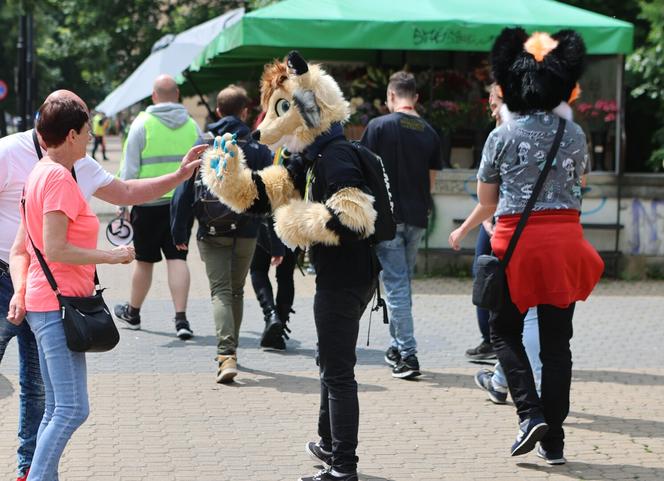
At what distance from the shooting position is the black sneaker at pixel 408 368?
7242 mm

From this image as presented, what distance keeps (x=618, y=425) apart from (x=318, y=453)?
187 centimetres

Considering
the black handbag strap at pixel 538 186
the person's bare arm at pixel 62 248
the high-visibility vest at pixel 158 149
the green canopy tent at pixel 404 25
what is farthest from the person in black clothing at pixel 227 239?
the green canopy tent at pixel 404 25

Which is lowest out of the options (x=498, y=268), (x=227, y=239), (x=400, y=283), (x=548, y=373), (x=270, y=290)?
(x=270, y=290)

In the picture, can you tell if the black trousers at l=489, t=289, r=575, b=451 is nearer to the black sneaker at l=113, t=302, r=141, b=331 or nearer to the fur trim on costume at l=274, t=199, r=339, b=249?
the fur trim on costume at l=274, t=199, r=339, b=249

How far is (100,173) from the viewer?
4859mm

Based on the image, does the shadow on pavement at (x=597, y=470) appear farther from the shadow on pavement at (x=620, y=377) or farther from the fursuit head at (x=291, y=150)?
the shadow on pavement at (x=620, y=377)

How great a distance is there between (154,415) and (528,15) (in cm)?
712

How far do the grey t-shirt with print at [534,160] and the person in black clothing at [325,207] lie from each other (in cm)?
78

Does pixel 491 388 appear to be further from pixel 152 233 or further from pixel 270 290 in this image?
pixel 152 233

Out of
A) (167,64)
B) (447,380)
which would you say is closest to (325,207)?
(447,380)

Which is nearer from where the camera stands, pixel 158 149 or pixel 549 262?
pixel 549 262

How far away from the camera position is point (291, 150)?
5137 millimetres

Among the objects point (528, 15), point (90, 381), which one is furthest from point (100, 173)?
point (528, 15)

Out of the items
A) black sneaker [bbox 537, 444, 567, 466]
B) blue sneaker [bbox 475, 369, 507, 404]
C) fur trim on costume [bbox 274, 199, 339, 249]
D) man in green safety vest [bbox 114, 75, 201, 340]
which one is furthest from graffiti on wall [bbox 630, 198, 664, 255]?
fur trim on costume [bbox 274, 199, 339, 249]
